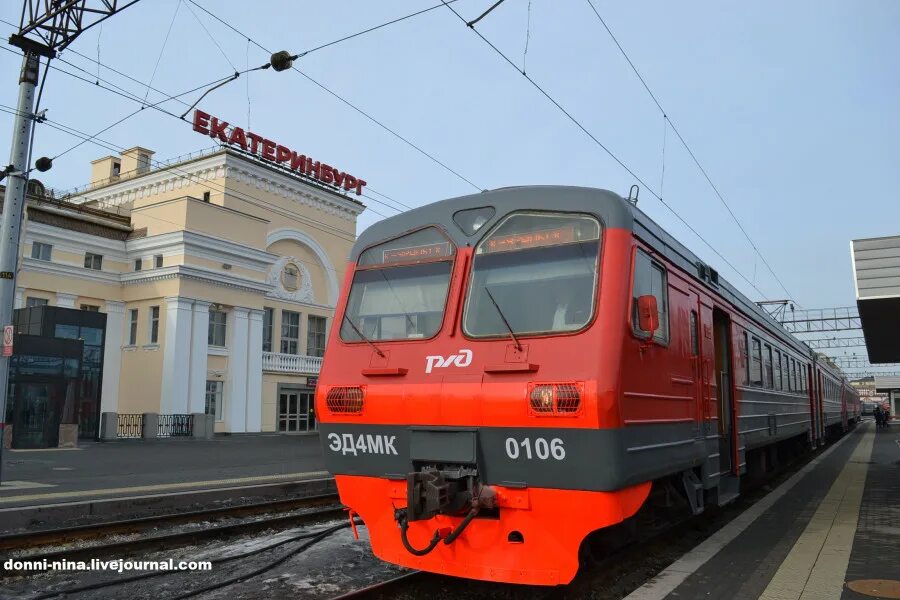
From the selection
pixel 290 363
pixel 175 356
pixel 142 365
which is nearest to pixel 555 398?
pixel 175 356

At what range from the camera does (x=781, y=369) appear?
42.6ft

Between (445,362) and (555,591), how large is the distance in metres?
2.08

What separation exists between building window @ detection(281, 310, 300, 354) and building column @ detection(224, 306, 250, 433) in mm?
3764

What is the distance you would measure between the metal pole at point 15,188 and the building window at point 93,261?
2082cm

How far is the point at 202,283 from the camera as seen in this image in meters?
31.5

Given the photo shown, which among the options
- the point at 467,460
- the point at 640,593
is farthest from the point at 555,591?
the point at 467,460

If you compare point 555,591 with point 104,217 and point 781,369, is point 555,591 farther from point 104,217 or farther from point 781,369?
point 104,217

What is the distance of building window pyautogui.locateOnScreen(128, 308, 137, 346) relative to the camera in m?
32.6

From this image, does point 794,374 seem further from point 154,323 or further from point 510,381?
point 154,323

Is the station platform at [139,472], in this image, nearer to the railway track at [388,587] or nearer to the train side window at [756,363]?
the railway track at [388,587]

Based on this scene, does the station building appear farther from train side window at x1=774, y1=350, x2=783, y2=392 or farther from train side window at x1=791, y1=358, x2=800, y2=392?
train side window at x1=774, y1=350, x2=783, y2=392

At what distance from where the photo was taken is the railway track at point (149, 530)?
24.7 feet


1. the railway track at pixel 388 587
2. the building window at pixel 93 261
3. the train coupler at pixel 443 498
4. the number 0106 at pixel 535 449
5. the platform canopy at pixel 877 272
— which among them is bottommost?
the railway track at pixel 388 587

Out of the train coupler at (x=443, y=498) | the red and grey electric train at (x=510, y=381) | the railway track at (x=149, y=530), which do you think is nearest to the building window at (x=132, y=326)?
the railway track at (x=149, y=530)
